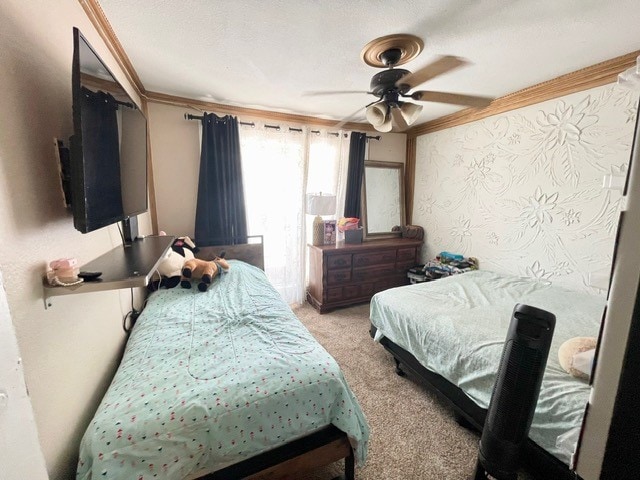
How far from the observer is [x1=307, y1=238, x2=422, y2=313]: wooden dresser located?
309 centimetres

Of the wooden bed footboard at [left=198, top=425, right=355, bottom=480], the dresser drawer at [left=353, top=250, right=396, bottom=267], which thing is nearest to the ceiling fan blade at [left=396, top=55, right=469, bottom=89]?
the wooden bed footboard at [left=198, top=425, right=355, bottom=480]

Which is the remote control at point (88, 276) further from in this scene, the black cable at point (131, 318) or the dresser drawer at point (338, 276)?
the dresser drawer at point (338, 276)

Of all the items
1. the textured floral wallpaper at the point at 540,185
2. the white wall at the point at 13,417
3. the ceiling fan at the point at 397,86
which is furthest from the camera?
the textured floral wallpaper at the point at 540,185

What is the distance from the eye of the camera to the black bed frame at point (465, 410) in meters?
1.14

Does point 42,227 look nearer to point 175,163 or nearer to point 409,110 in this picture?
point 409,110

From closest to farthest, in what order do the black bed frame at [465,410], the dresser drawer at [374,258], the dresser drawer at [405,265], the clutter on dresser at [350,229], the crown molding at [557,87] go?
1. the black bed frame at [465,410]
2. the crown molding at [557,87]
3. the dresser drawer at [374,258]
4. the clutter on dresser at [350,229]
5. the dresser drawer at [405,265]

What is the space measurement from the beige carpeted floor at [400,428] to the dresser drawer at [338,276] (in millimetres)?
818

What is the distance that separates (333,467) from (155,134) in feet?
10.2

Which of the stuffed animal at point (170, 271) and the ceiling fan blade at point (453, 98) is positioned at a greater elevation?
the ceiling fan blade at point (453, 98)

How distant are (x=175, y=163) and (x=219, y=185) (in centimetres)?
50

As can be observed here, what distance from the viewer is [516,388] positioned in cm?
95

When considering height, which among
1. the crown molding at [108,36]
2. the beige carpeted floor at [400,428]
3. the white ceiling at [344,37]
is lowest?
the beige carpeted floor at [400,428]

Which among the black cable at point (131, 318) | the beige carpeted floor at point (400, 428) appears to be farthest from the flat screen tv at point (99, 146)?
the beige carpeted floor at point (400, 428)

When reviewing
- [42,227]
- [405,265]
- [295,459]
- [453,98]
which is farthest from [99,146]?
[405,265]
